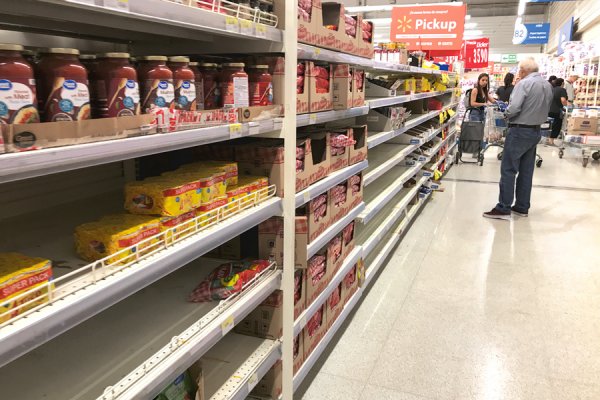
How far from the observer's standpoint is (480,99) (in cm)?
865

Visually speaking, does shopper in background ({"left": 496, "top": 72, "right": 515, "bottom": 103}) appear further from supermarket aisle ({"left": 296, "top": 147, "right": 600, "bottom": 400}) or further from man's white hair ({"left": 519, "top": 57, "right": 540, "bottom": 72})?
supermarket aisle ({"left": 296, "top": 147, "right": 600, "bottom": 400})

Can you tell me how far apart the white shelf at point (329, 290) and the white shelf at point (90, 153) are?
44.2 inches

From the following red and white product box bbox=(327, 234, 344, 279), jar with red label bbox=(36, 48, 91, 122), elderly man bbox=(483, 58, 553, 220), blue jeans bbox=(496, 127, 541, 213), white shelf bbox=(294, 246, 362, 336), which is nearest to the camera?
jar with red label bbox=(36, 48, 91, 122)

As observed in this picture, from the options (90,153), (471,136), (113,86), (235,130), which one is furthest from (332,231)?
(471,136)

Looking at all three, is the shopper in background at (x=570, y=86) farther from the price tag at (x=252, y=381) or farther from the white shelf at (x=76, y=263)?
the price tag at (x=252, y=381)

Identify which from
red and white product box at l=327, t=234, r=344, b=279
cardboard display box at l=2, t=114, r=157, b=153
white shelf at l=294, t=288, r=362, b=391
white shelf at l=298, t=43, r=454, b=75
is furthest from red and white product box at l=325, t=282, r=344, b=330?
cardboard display box at l=2, t=114, r=157, b=153

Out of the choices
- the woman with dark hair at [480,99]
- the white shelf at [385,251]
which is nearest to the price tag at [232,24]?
the white shelf at [385,251]

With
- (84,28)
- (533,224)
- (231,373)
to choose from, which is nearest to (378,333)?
(231,373)

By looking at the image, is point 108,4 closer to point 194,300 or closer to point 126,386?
point 126,386

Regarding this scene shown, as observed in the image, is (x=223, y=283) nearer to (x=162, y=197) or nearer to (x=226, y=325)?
(x=226, y=325)

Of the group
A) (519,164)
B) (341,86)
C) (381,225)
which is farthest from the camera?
(519,164)

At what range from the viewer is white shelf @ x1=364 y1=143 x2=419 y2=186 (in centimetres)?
363

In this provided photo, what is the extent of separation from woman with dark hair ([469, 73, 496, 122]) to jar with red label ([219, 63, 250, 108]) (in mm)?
7671

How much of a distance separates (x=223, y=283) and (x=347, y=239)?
134cm
